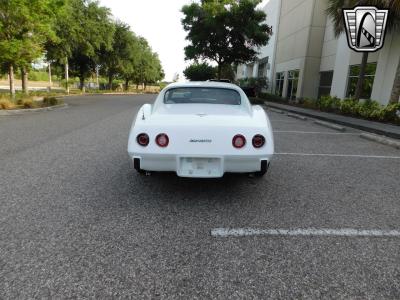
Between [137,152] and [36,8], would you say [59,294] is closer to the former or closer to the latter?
[137,152]

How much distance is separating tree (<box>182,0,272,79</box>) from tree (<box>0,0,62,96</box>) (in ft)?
56.2

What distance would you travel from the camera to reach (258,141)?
11.4ft

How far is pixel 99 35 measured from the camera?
92.0 feet

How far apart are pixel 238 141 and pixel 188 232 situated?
1.14 m

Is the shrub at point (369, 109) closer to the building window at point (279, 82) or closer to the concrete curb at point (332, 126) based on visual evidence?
the concrete curb at point (332, 126)

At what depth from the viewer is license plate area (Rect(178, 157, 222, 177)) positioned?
11.4ft

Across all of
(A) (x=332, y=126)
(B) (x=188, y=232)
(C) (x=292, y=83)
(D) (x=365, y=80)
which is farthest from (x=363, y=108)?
(C) (x=292, y=83)

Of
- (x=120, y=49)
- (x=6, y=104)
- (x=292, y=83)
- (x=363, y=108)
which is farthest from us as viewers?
(x=120, y=49)

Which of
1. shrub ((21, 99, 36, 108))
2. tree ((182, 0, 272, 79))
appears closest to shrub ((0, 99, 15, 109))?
shrub ((21, 99, 36, 108))

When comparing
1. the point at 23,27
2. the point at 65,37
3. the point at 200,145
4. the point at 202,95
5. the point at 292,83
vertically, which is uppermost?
the point at 65,37

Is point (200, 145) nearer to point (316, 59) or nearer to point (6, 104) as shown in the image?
point (6, 104)

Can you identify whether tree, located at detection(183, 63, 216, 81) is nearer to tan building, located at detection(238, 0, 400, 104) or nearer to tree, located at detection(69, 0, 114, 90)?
tan building, located at detection(238, 0, 400, 104)

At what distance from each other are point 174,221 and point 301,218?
1400 mm

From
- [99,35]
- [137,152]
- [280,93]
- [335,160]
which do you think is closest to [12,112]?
[137,152]
